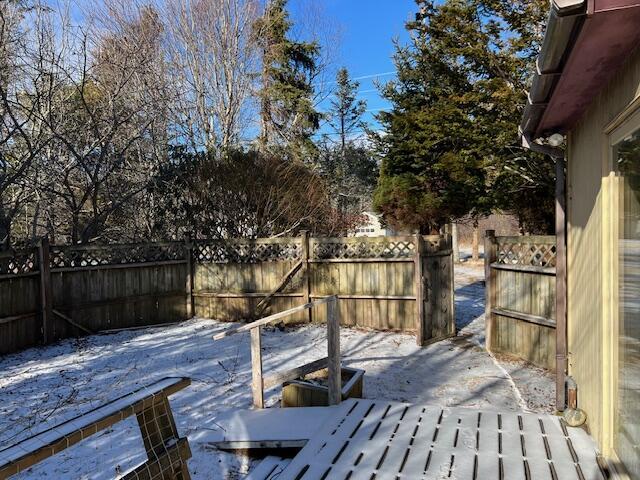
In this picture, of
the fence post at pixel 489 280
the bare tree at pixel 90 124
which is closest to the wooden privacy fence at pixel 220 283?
the fence post at pixel 489 280

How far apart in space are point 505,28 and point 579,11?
9.14 meters

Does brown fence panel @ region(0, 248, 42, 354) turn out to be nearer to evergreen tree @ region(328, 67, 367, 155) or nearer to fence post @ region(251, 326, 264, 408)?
fence post @ region(251, 326, 264, 408)

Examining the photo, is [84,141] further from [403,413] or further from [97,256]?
[403,413]

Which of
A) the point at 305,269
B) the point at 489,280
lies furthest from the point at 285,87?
the point at 489,280

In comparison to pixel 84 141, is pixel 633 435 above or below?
below

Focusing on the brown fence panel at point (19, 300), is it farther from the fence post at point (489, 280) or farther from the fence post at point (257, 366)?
the fence post at point (489, 280)

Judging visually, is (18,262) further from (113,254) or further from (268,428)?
(268,428)

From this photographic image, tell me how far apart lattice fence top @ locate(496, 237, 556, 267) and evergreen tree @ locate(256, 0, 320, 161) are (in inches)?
437

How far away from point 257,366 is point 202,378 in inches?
68.8

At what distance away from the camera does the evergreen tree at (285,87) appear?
655 inches

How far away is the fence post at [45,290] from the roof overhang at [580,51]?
23.0 feet

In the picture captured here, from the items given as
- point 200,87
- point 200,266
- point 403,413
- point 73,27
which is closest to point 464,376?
point 403,413

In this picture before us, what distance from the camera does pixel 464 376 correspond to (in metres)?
5.42

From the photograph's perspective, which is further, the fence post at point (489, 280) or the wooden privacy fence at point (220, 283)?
the wooden privacy fence at point (220, 283)
